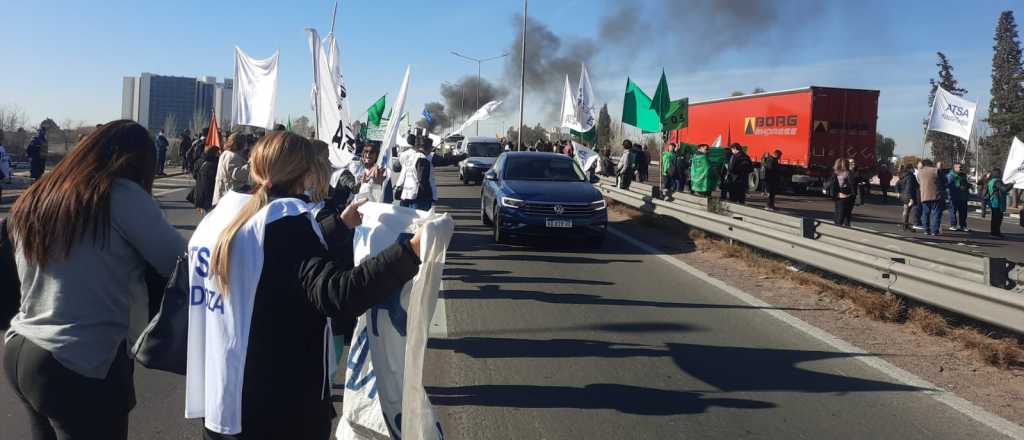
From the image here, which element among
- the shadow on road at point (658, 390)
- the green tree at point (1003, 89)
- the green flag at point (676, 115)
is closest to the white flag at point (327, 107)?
the shadow on road at point (658, 390)

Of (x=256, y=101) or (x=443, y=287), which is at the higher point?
(x=256, y=101)

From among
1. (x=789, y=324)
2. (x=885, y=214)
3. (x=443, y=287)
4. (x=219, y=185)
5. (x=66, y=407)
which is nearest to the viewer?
(x=66, y=407)

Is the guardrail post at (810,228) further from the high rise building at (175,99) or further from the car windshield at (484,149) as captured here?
the high rise building at (175,99)

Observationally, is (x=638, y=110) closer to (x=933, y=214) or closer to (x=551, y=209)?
(x=933, y=214)

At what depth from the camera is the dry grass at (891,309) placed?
6.18 m

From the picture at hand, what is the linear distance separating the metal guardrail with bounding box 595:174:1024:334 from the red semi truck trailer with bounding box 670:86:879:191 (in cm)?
1477

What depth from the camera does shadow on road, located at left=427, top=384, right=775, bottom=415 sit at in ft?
16.2

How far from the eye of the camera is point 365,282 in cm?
229

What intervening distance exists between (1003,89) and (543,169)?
6155 cm

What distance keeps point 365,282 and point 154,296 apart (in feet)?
3.01

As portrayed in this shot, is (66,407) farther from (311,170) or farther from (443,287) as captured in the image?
(443,287)

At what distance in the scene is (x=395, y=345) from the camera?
2.89 meters

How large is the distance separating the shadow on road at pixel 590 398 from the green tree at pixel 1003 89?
53.1m

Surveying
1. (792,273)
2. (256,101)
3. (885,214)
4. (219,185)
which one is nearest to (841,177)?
(792,273)
